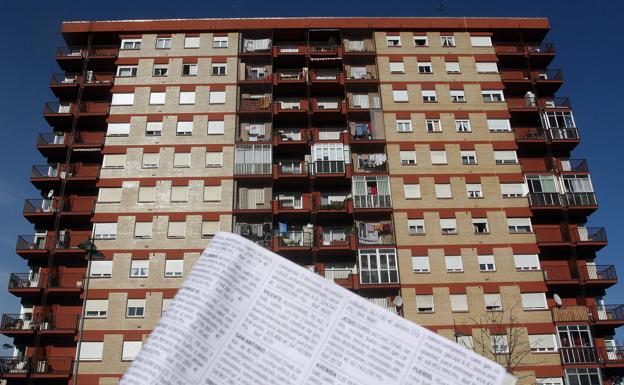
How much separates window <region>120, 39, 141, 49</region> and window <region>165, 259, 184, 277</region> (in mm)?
16022

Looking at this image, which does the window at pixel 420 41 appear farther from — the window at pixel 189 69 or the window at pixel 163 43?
the window at pixel 163 43

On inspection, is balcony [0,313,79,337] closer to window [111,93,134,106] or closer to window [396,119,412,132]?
window [111,93,134,106]

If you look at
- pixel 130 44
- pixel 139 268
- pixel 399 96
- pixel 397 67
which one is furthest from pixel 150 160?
pixel 397 67

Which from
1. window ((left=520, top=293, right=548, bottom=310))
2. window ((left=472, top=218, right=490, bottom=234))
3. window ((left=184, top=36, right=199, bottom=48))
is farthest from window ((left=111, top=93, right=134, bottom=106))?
window ((left=520, top=293, right=548, bottom=310))

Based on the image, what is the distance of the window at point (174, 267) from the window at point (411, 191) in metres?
13.9

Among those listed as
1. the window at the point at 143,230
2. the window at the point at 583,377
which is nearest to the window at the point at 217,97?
the window at the point at 143,230

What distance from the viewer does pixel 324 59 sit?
38.8 metres

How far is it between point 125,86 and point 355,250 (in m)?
18.7

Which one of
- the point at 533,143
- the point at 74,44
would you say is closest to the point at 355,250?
the point at 533,143

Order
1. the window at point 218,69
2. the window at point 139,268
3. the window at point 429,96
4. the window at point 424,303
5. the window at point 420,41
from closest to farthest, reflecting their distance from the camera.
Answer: the window at point 424,303 → the window at point 139,268 → the window at point 429,96 → the window at point 218,69 → the window at point 420,41

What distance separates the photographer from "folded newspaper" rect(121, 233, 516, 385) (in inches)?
110

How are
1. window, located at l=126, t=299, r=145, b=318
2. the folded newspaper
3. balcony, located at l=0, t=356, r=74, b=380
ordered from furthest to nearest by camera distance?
window, located at l=126, t=299, r=145, b=318, balcony, located at l=0, t=356, r=74, b=380, the folded newspaper

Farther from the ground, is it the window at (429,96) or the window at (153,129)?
the window at (429,96)

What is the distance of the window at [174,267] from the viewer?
31812mm
